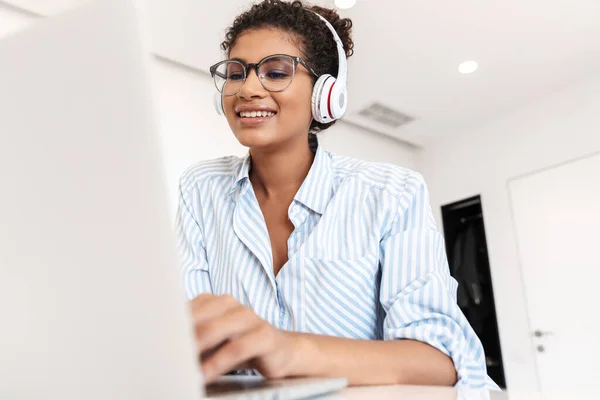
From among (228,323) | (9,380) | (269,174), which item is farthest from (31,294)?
(269,174)

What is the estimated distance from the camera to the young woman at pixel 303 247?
1.83ft

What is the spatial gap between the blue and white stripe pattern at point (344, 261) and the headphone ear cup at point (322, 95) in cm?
11

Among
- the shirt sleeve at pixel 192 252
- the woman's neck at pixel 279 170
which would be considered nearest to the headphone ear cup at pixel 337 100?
the woman's neck at pixel 279 170

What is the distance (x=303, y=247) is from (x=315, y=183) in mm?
163

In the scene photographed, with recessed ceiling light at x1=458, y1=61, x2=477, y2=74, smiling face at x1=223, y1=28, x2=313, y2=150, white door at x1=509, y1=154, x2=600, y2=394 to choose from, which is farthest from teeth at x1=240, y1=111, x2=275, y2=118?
white door at x1=509, y1=154, x2=600, y2=394

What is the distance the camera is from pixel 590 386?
10.0 feet

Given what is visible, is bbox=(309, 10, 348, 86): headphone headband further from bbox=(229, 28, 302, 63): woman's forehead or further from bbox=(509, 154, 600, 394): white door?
bbox=(509, 154, 600, 394): white door

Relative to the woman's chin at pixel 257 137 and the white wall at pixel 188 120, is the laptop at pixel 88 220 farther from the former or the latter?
the white wall at pixel 188 120

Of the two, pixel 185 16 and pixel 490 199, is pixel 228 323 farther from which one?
pixel 490 199

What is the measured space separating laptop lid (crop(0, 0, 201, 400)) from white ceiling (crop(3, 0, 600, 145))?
205 centimetres

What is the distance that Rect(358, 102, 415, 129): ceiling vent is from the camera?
3.73 m

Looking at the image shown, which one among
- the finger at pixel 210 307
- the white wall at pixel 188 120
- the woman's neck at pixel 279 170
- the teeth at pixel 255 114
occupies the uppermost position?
the white wall at pixel 188 120

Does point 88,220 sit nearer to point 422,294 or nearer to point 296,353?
point 296,353

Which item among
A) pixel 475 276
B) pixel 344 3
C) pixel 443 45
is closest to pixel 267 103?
pixel 344 3
